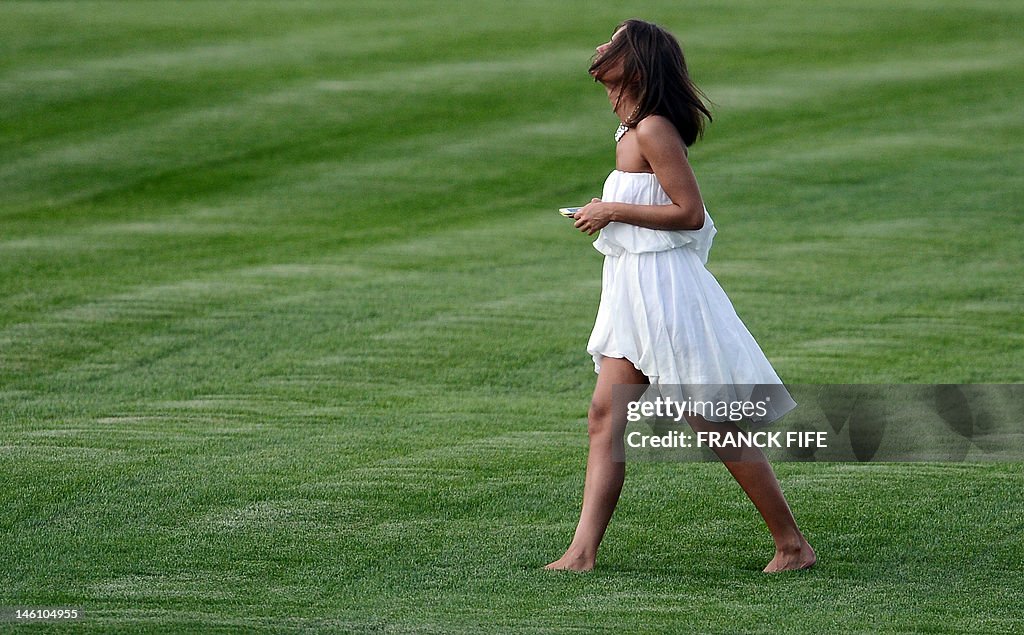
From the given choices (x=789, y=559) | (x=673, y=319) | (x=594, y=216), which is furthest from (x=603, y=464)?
(x=594, y=216)

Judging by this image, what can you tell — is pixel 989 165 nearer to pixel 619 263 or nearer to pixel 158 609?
pixel 619 263

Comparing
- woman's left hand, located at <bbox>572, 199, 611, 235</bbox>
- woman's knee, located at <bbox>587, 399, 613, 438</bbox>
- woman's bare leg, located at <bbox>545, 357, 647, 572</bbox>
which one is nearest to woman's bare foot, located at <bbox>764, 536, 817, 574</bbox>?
woman's bare leg, located at <bbox>545, 357, 647, 572</bbox>

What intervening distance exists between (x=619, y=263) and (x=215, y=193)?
10697mm

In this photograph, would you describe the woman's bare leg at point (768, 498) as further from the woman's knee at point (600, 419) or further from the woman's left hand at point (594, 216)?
the woman's left hand at point (594, 216)

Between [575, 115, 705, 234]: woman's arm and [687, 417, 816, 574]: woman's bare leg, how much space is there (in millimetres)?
679

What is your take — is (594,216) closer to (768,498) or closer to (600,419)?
(600,419)

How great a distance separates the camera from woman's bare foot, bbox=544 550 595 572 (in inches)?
194

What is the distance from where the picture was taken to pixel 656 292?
4859 millimetres

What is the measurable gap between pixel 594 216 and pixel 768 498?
1.11 meters

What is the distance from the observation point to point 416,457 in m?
6.55

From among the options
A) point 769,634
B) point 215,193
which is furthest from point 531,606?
point 215,193

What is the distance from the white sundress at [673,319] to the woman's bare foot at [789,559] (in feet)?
1.46
